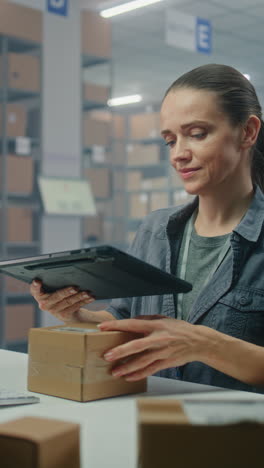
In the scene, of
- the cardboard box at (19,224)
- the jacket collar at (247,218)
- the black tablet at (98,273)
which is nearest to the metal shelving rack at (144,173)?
the cardboard box at (19,224)

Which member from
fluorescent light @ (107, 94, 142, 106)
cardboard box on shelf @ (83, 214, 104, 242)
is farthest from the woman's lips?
fluorescent light @ (107, 94, 142, 106)

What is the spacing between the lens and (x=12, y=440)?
53 centimetres

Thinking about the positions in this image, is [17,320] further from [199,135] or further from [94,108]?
[199,135]

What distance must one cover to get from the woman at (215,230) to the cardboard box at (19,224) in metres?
3.29

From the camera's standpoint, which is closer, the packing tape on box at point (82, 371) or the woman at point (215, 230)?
the packing tape on box at point (82, 371)

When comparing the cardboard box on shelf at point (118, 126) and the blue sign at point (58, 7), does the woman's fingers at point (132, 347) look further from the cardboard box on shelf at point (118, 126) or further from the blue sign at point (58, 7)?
the cardboard box on shelf at point (118, 126)

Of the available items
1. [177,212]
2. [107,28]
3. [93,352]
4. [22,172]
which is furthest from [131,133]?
[93,352]

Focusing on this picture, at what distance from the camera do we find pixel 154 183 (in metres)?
7.09

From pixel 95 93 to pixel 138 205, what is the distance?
7.10ft

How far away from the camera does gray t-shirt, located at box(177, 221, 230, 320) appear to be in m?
1.33

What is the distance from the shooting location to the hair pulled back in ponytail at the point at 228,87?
4.31 feet

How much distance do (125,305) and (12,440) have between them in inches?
37.9

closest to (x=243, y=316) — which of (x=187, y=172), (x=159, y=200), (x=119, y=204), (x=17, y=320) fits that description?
(x=187, y=172)

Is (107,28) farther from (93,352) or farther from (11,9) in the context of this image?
(93,352)
